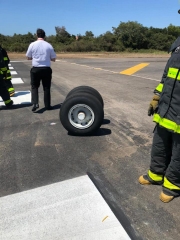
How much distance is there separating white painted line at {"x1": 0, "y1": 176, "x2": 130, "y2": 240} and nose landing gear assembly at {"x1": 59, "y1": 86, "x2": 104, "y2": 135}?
64.7 inches

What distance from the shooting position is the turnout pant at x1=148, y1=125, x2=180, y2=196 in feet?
9.41

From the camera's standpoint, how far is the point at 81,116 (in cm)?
469

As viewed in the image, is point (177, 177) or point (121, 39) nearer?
point (177, 177)

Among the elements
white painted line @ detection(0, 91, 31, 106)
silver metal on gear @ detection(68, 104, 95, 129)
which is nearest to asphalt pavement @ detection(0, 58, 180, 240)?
silver metal on gear @ detection(68, 104, 95, 129)

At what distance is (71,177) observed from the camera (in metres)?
3.36

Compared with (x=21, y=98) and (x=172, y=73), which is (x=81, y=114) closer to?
(x=172, y=73)

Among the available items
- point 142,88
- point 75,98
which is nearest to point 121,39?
point 142,88

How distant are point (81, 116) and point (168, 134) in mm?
2067

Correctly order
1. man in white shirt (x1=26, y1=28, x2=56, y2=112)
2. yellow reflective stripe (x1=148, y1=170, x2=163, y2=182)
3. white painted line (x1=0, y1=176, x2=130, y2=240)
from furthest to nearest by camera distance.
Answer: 1. man in white shirt (x1=26, y1=28, x2=56, y2=112)
2. yellow reflective stripe (x1=148, y1=170, x2=163, y2=182)
3. white painted line (x1=0, y1=176, x2=130, y2=240)

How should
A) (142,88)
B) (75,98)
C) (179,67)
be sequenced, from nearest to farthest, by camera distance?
(179,67), (75,98), (142,88)

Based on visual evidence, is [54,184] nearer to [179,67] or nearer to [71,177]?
[71,177]

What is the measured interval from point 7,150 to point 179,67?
9.80 feet

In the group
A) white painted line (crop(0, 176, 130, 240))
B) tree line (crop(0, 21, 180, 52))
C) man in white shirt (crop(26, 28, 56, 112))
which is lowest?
white painted line (crop(0, 176, 130, 240))

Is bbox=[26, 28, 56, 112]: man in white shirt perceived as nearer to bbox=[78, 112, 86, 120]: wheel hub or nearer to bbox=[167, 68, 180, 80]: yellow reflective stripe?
bbox=[78, 112, 86, 120]: wheel hub
